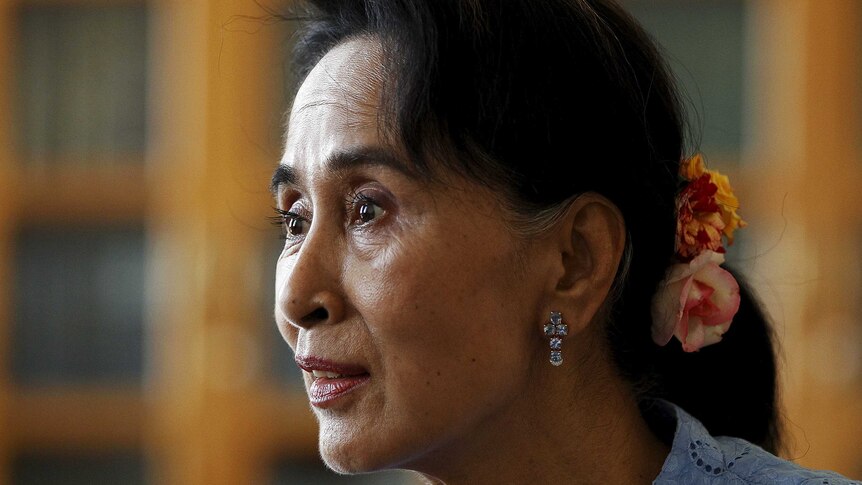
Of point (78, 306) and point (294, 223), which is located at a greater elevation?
point (294, 223)

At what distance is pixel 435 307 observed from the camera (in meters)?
1.17

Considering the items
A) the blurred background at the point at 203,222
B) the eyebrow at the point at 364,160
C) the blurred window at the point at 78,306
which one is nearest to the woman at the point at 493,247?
the eyebrow at the point at 364,160

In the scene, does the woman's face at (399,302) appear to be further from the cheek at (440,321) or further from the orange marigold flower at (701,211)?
the orange marigold flower at (701,211)

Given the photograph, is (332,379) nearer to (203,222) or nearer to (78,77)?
(203,222)

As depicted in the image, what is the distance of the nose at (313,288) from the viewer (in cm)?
119

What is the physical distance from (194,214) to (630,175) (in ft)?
5.66

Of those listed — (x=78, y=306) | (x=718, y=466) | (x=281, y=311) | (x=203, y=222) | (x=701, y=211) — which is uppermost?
(x=701, y=211)

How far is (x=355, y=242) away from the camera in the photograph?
121 centimetres

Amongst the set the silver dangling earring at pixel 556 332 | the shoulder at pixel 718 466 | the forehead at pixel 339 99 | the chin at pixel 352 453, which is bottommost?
the shoulder at pixel 718 466

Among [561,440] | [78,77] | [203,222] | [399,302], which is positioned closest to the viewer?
[399,302]

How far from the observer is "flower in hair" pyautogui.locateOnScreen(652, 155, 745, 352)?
1.31 m

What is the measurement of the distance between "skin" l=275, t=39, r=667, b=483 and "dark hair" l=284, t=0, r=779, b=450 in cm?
3

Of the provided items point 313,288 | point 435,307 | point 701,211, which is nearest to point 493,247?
point 435,307

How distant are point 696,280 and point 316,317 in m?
0.44
